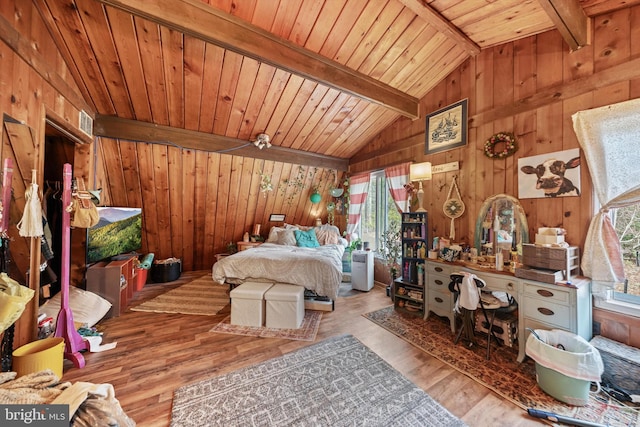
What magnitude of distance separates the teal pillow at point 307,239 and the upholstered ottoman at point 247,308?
5.27 feet

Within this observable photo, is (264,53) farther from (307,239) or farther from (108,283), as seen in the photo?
(108,283)

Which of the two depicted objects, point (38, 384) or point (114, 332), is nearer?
point (38, 384)

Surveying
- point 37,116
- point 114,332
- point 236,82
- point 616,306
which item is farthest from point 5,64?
point 616,306

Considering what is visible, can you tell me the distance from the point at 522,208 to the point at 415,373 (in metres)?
1.94

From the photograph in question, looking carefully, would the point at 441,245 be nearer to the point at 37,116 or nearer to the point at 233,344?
the point at 233,344

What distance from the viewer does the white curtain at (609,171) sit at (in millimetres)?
1751

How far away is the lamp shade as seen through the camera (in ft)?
9.77

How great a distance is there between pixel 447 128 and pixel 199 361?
148 inches

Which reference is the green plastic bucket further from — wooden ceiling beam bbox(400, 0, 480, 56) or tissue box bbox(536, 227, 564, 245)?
wooden ceiling beam bbox(400, 0, 480, 56)

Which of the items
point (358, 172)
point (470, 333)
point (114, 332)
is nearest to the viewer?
point (470, 333)

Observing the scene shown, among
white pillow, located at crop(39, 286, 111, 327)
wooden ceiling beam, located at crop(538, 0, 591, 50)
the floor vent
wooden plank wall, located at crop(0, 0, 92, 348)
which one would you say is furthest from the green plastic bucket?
the floor vent

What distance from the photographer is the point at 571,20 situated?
1801 mm

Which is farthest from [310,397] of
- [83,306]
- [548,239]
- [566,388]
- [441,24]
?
[441,24]

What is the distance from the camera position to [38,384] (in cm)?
Result: 98
